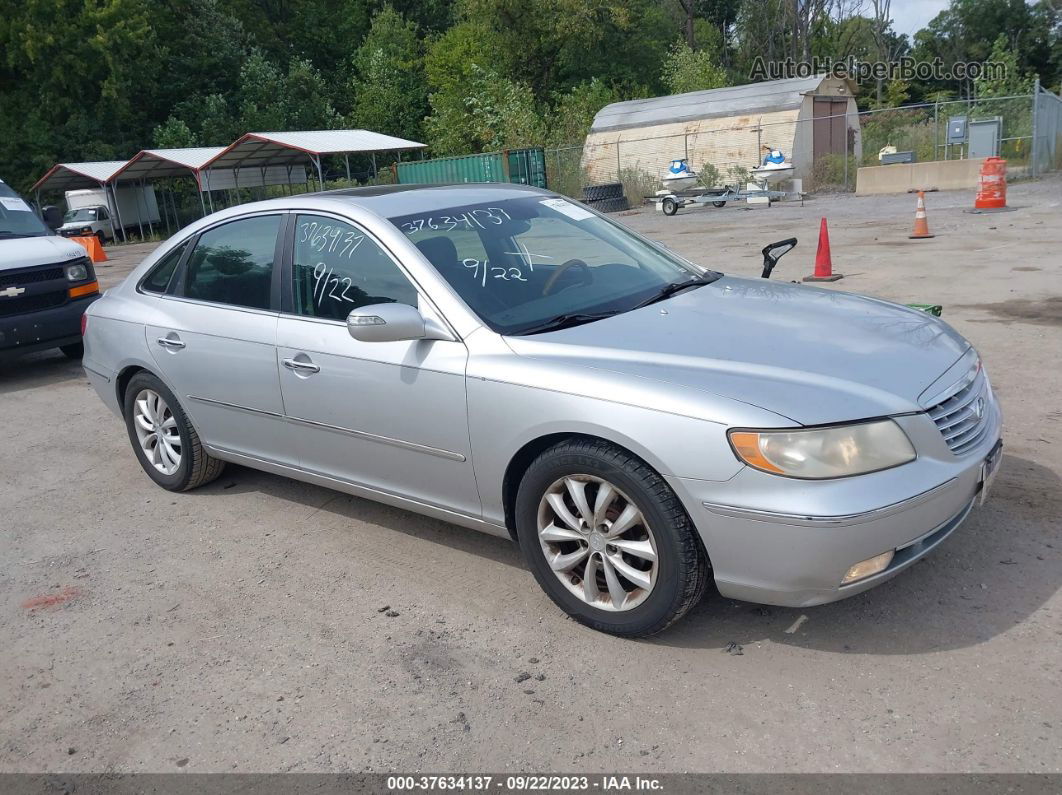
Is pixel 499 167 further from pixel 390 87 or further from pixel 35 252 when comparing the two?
pixel 390 87

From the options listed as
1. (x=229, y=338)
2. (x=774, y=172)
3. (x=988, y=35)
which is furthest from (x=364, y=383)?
(x=988, y=35)

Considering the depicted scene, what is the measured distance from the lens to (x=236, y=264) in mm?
4785

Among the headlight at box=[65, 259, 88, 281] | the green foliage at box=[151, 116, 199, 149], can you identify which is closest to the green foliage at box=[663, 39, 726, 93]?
the green foliage at box=[151, 116, 199, 149]

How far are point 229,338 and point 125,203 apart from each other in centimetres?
3792

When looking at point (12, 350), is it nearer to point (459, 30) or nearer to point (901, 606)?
point (901, 606)

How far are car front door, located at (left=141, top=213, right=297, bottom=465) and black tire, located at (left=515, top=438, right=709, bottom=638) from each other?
1593 millimetres

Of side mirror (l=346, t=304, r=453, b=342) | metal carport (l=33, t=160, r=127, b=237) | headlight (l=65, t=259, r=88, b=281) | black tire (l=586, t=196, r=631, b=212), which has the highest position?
metal carport (l=33, t=160, r=127, b=237)

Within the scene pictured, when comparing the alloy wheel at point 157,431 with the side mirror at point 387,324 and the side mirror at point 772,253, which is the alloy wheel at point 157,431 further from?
the side mirror at point 772,253

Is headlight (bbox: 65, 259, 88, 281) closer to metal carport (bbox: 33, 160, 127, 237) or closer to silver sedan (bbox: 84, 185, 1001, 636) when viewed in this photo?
silver sedan (bbox: 84, 185, 1001, 636)

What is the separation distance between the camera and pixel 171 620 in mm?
3902

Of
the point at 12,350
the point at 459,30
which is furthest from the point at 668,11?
the point at 12,350

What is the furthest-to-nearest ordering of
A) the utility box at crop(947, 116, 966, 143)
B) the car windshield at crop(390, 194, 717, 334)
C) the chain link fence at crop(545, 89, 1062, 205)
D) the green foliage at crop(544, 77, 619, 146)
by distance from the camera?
1. the green foliage at crop(544, 77, 619, 146)
2. the utility box at crop(947, 116, 966, 143)
3. the chain link fence at crop(545, 89, 1062, 205)
4. the car windshield at crop(390, 194, 717, 334)

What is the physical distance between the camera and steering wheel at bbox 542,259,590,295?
159 inches

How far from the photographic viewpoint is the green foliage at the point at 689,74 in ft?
153
